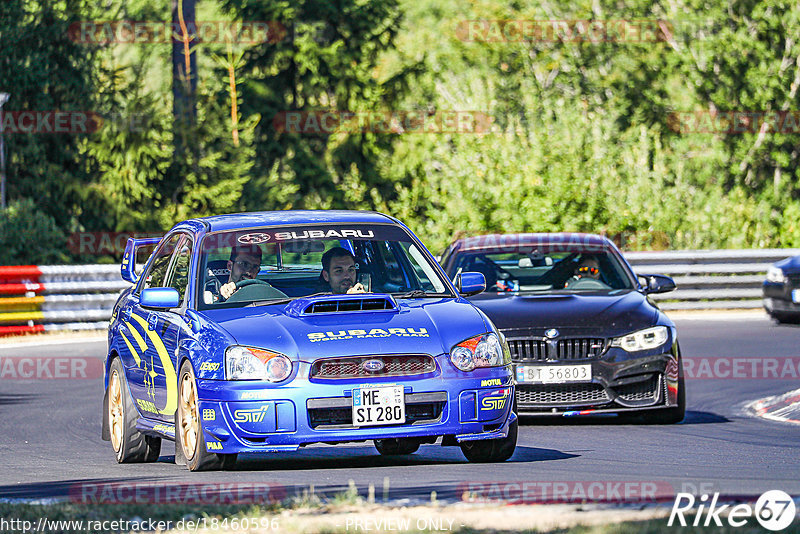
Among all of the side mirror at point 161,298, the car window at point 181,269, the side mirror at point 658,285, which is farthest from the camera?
the side mirror at point 658,285

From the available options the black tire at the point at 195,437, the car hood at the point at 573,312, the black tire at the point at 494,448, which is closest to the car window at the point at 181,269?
the black tire at the point at 195,437

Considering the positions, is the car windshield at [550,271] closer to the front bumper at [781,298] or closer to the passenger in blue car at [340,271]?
the passenger in blue car at [340,271]

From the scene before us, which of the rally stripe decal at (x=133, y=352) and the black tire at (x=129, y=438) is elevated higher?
the rally stripe decal at (x=133, y=352)

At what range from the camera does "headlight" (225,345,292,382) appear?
28.5ft

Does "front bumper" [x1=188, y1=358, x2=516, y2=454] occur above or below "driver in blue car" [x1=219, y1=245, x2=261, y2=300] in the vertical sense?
below

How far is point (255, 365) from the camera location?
8727mm

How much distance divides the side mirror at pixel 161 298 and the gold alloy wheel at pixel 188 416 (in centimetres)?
56

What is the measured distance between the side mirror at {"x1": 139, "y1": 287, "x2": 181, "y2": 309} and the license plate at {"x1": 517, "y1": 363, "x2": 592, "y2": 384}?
3540 millimetres

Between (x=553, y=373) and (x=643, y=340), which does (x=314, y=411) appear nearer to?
(x=553, y=373)

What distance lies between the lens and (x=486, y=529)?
21.0 ft

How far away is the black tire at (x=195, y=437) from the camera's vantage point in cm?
893

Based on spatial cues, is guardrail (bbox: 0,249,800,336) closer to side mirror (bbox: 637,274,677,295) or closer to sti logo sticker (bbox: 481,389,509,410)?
side mirror (bbox: 637,274,677,295)

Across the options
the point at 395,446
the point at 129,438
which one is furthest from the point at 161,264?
the point at 395,446

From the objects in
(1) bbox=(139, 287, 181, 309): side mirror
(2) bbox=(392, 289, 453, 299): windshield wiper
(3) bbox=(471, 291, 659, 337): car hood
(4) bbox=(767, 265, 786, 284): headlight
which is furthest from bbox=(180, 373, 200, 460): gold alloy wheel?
(4) bbox=(767, 265, 786, 284): headlight
